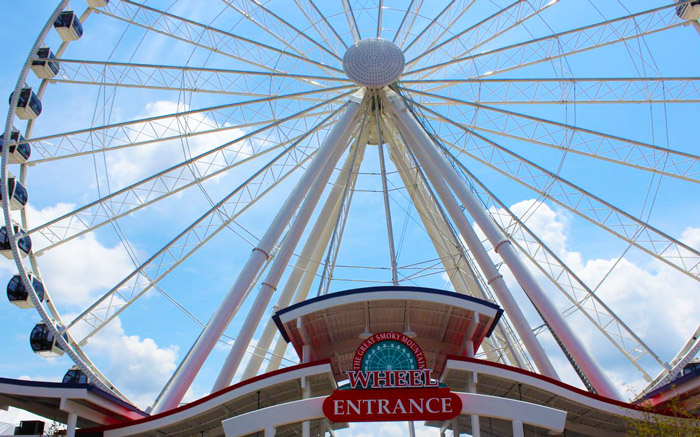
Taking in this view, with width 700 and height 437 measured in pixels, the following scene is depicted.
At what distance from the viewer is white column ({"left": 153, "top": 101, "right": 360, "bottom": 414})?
23.8 meters

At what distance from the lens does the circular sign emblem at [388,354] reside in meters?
20.0

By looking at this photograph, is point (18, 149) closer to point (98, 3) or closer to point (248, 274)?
point (98, 3)

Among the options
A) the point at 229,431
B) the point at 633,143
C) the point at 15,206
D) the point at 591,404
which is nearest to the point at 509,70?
the point at 633,143

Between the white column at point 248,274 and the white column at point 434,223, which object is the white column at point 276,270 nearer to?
the white column at point 248,274

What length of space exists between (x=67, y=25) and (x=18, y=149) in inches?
238

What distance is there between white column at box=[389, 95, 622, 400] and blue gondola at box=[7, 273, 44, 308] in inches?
649

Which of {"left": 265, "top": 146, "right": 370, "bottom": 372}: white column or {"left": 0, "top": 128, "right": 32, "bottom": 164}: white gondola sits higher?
{"left": 0, "top": 128, "right": 32, "bottom": 164}: white gondola

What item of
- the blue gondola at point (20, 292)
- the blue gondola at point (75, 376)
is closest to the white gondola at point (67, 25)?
the blue gondola at point (20, 292)

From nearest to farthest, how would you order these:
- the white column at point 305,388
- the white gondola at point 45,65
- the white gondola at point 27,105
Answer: the white column at point 305,388, the white gondola at point 27,105, the white gondola at point 45,65

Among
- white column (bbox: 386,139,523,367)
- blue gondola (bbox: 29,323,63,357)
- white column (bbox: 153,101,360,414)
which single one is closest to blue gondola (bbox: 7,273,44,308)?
blue gondola (bbox: 29,323,63,357)

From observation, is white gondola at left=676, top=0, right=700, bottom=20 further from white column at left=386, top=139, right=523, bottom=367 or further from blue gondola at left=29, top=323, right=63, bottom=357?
blue gondola at left=29, top=323, right=63, bottom=357

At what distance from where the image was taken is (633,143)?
27281 mm

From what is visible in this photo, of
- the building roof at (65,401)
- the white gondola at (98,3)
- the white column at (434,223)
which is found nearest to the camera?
the building roof at (65,401)

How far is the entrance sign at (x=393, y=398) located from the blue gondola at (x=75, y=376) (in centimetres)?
1105
